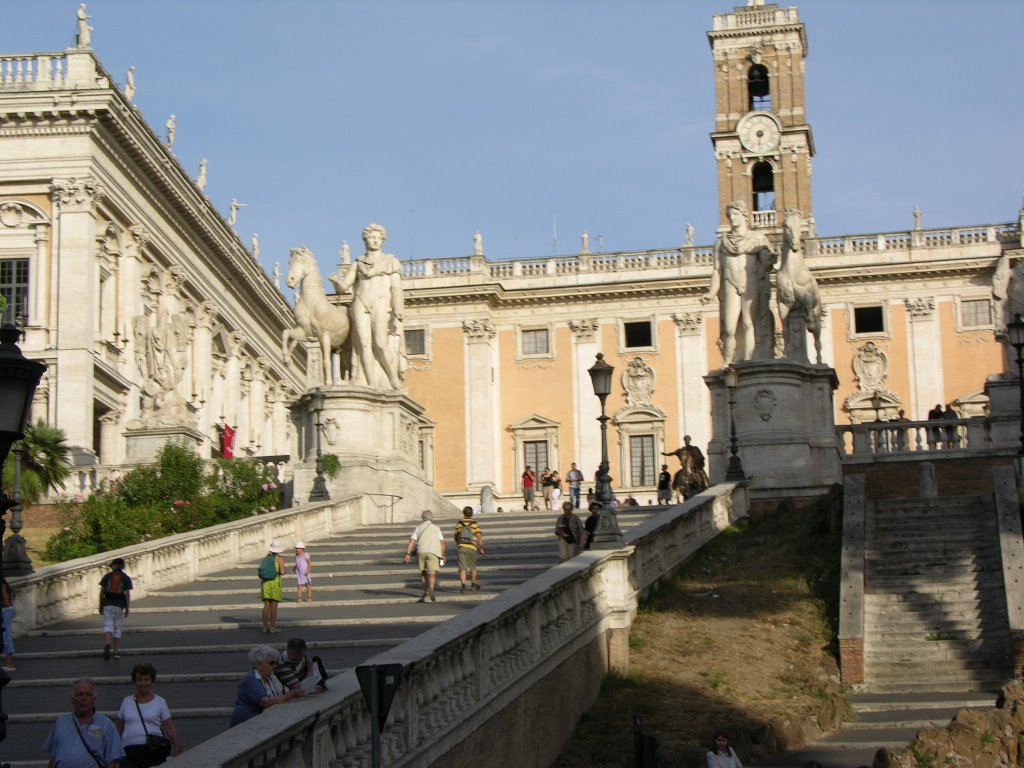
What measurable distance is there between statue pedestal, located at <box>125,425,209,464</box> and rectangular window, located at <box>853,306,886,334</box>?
40006 millimetres

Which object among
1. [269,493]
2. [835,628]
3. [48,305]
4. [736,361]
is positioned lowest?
[835,628]

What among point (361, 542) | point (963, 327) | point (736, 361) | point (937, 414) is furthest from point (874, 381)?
point (361, 542)

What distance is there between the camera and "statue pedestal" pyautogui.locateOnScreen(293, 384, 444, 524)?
3189cm

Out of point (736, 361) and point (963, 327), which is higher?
point (963, 327)

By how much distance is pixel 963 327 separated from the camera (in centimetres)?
7038

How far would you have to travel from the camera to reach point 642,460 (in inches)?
2825

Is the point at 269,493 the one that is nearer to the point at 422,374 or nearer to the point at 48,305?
the point at 48,305

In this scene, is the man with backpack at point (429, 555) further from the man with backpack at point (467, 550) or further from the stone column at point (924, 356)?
the stone column at point (924, 356)

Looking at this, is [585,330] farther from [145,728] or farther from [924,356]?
[145,728]

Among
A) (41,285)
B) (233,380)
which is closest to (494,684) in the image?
(41,285)

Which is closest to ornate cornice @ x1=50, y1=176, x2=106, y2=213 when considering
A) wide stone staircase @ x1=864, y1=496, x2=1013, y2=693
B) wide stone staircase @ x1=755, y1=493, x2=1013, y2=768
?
wide stone staircase @ x1=864, y1=496, x2=1013, y2=693

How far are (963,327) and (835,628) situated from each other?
166 feet

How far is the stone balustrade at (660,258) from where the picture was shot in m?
71.2

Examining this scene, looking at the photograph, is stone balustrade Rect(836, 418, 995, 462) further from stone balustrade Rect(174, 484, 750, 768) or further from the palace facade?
the palace facade
